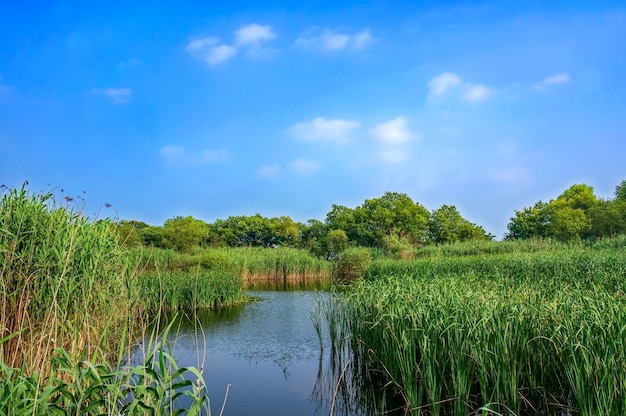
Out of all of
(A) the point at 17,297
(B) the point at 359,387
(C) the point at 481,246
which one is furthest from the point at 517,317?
(C) the point at 481,246

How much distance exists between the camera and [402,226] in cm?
4753

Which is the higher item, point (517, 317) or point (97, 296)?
point (97, 296)

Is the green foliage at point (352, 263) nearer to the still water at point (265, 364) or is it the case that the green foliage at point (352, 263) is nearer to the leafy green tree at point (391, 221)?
the leafy green tree at point (391, 221)

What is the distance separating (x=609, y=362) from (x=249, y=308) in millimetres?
13497

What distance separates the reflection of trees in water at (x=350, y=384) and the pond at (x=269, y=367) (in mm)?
17

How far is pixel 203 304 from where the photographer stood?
16734 mm

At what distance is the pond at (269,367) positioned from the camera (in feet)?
23.6

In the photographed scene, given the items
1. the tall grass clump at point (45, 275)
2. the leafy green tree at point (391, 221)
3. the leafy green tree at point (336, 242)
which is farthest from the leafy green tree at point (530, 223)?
the tall grass clump at point (45, 275)

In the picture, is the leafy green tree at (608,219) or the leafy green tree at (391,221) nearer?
the leafy green tree at (608,219)

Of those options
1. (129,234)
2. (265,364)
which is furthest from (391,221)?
(129,234)

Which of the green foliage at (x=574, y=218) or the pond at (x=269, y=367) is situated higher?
the green foliage at (x=574, y=218)

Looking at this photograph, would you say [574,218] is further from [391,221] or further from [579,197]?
[391,221]

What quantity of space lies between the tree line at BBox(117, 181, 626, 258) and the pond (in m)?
25.5

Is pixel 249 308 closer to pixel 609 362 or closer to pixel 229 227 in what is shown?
pixel 609 362
